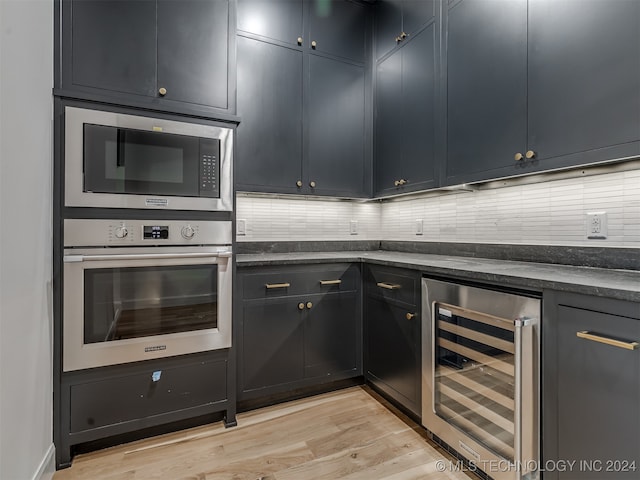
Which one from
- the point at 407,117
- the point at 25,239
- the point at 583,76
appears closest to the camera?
the point at 25,239

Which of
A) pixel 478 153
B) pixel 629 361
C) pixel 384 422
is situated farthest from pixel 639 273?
pixel 384 422

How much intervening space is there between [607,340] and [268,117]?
2192mm

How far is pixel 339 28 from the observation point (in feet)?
8.77

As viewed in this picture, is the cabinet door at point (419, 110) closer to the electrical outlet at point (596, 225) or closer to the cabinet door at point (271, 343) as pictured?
the electrical outlet at point (596, 225)

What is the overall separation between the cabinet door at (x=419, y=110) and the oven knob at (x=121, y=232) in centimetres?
Result: 178

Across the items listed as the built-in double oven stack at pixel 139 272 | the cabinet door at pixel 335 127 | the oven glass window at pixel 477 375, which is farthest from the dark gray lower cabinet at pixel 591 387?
the cabinet door at pixel 335 127

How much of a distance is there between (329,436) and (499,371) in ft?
3.22

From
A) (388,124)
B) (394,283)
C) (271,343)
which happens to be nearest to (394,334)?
(394,283)

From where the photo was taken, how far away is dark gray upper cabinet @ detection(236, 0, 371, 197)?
2.39 metres

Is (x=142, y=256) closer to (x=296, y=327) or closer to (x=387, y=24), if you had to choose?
(x=296, y=327)

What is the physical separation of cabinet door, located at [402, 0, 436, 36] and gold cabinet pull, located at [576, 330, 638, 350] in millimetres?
2046

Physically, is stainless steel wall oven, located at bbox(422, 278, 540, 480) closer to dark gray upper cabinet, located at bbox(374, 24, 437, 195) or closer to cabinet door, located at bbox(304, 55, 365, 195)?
dark gray upper cabinet, located at bbox(374, 24, 437, 195)

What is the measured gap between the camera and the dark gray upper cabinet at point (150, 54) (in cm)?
164

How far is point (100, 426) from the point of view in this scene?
170 cm
